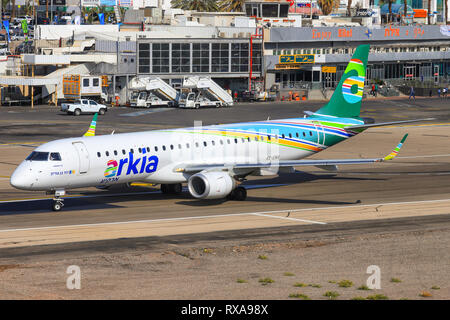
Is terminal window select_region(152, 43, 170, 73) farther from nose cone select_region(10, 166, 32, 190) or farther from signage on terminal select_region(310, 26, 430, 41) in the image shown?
nose cone select_region(10, 166, 32, 190)

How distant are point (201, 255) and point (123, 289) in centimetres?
659

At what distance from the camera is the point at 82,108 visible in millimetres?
106938

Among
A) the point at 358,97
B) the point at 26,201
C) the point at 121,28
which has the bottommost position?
the point at 26,201

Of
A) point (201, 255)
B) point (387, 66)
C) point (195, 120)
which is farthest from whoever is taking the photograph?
point (387, 66)

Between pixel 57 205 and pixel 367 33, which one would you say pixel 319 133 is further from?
pixel 367 33

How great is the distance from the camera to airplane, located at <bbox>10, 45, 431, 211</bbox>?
4250 cm

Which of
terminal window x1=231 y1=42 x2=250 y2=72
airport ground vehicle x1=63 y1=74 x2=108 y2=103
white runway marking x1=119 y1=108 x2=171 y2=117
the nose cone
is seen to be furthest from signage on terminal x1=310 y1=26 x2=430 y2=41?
the nose cone

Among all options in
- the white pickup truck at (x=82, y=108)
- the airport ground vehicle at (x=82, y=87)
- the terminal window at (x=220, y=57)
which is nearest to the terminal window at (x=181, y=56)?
the terminal window at (x=220, y=57)

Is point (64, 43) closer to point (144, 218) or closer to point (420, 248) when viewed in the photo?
point (144, 218)

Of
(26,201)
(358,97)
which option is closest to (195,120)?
(358,97)

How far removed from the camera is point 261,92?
132m

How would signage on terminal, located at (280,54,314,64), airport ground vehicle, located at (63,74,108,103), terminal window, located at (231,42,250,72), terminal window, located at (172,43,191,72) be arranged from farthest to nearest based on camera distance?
signage on terminal, located at (280,54,314,64) < terminal window, located at (231,42,250,72) < terminal window, located at (172,43,191,72) < airport ground vehicle, located at (63,74,108,103)

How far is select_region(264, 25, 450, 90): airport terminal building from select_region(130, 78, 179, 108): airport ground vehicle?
2549 centimetres

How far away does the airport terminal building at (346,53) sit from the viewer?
142 metres
